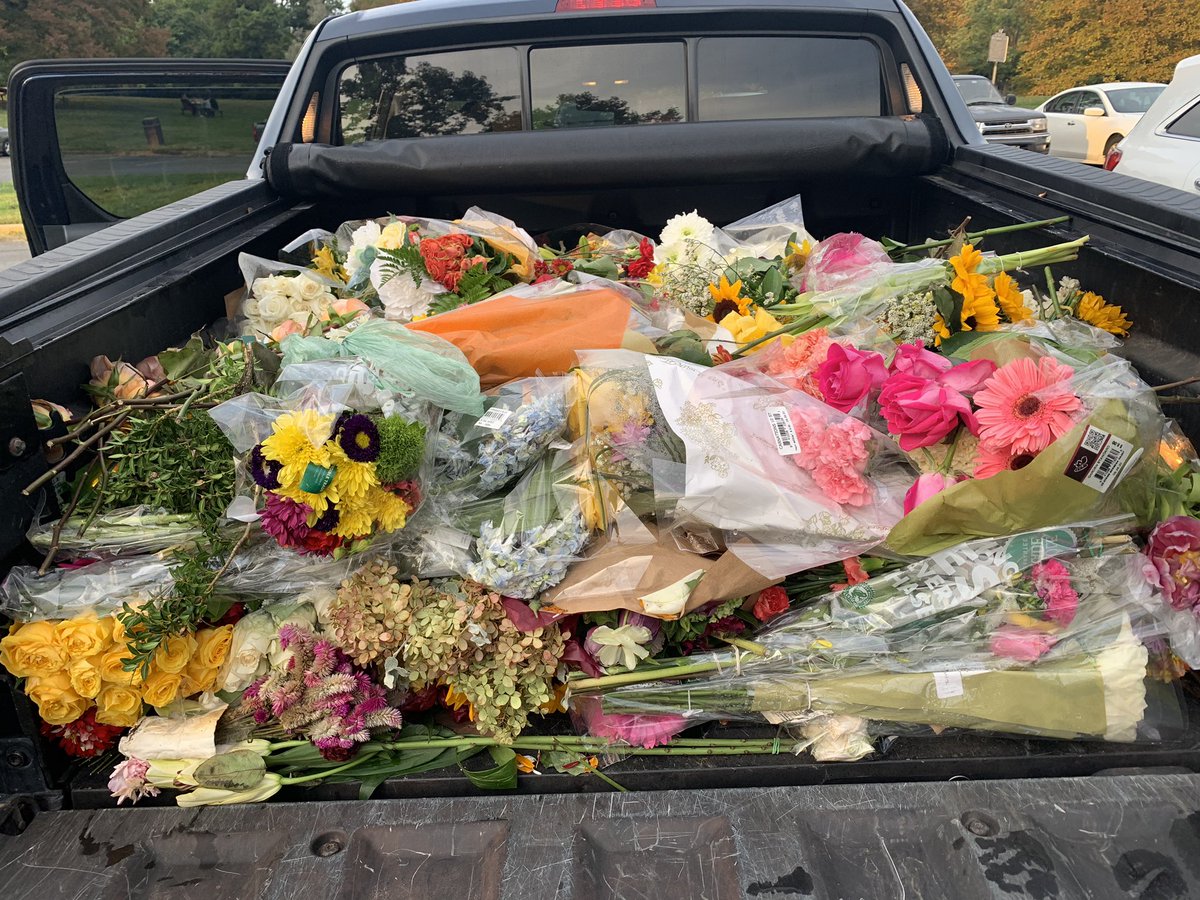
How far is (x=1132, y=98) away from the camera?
1388 centimetres

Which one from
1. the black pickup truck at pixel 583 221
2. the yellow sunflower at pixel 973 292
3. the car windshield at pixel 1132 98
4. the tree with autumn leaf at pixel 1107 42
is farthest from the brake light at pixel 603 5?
the tree with autumn leaf at pixel 1107 42

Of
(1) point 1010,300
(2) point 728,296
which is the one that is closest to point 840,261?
(2) point 728,296

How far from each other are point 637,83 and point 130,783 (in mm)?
2670

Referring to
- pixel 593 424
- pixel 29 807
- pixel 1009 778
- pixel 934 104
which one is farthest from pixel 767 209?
pixel 29 807

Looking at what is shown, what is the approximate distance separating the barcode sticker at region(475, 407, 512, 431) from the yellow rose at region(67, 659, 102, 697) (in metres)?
0.78

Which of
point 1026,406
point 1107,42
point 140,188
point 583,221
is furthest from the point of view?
point 1107,42

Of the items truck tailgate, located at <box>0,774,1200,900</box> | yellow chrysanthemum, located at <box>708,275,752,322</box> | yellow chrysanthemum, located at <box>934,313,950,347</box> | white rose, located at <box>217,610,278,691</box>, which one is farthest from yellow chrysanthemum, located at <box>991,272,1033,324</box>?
white rose, located at <box>217,610,278,691</box>

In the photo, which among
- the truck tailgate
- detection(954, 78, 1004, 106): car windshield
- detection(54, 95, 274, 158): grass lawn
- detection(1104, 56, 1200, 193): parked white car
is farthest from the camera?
detection(954, 78, 1004, 106): car windshield

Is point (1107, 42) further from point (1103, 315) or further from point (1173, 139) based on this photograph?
point (1103, 315)

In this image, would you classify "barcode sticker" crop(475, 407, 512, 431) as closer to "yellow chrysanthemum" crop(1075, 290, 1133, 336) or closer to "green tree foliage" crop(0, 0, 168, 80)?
"yellow chrysanthemum" crop(1075, 290, 1133, 336)

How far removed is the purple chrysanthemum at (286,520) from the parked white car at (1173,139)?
712 cm

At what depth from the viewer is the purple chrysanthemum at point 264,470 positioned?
1.51m

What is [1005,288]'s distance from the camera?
6.70 ft

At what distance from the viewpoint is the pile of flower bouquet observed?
146cm
